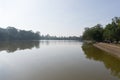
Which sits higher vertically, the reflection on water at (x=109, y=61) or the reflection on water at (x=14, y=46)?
the reflection on water at (x=109, y=61)

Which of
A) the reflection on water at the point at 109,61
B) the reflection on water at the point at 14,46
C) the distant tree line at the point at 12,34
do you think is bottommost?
the reflection on water at the point at 14,46

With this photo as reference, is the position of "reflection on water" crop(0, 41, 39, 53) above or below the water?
below

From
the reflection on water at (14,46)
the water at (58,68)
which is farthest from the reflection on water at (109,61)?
the reflection on water at (14,46)

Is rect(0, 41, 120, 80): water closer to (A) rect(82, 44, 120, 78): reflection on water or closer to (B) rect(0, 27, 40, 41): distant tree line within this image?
(A) rect(82, 44, 120, 78): reflection on water

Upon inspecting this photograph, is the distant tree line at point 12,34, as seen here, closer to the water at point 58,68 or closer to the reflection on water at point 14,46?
the reflection on water at point 14,46

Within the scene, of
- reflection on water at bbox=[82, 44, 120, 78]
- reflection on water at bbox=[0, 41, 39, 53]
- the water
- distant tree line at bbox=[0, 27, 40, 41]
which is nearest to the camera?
the water

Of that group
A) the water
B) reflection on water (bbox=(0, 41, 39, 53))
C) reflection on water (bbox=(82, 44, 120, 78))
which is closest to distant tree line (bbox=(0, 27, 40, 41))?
reflection on water (bbox=(0, 41, 39, 53))

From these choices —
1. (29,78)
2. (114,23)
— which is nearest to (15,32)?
(114,23)

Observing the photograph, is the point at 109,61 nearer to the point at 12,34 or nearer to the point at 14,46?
the point at 14,46

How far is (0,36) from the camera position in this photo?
98.2 meters

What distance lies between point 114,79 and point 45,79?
4774 mm

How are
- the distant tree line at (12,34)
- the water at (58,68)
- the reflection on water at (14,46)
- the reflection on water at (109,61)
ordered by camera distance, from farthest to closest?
the distant tree line at (12,34) < the reflection on water at (14,46) < the reflection on water at (109,61) < the water at (58,68)

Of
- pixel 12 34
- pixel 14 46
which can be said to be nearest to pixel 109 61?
pixel 14 46

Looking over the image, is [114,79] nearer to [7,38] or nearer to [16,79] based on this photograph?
[16,79]
